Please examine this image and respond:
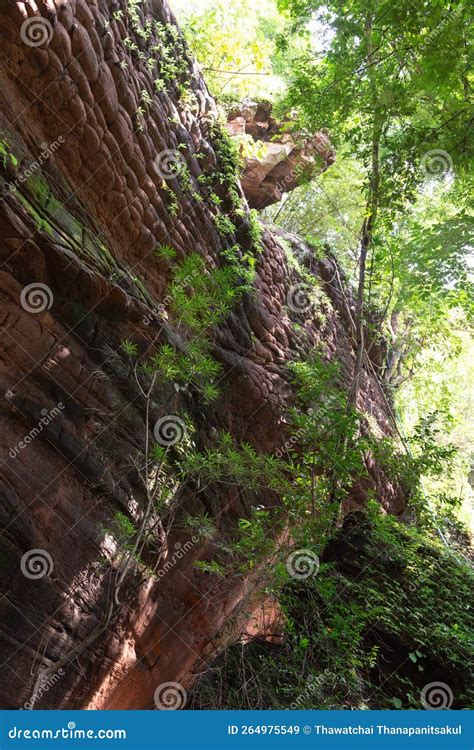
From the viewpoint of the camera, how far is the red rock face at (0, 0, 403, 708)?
516 cm

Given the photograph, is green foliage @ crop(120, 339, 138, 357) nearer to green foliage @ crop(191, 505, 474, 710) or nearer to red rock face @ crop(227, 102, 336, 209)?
green foliage @ crop(191, 505, 474, 710)

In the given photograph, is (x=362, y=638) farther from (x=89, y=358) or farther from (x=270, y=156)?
(x=270, y=156)

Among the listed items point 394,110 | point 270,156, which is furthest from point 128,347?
point 270,156

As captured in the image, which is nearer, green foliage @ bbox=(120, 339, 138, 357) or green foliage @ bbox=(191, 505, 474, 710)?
green foliage @ bbox=(191, 505, 474, 710)

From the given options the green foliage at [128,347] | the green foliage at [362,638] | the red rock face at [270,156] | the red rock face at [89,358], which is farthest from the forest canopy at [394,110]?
the green foliage at [128,347]

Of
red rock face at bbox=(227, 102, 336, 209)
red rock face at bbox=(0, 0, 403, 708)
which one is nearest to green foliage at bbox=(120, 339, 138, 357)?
red rock face at bbox=(0, 0, 403, 708)

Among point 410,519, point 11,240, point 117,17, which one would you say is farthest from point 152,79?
point 410,519

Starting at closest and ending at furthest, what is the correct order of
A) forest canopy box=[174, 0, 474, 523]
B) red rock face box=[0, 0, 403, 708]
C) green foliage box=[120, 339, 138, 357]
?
red rock face box=[0, 0, 403, 708]
forest canopy box=[174, 0, 474, 523]
green foliage box=[120, 339, 138, 357]

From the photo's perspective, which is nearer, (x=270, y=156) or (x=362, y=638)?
(x=362, y=638)

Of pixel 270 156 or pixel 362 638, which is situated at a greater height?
pixel 270 156

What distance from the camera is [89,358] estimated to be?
6191 millimetres

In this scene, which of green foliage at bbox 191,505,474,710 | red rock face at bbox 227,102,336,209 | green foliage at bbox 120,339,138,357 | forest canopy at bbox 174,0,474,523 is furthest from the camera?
red rock face at bbox 227,102,336,209

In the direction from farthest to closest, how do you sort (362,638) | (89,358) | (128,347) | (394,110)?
(394,110), (128,347), (89,358), (362,638)

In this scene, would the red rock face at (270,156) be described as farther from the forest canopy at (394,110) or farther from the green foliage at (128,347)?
the green foliage at (128,347)
